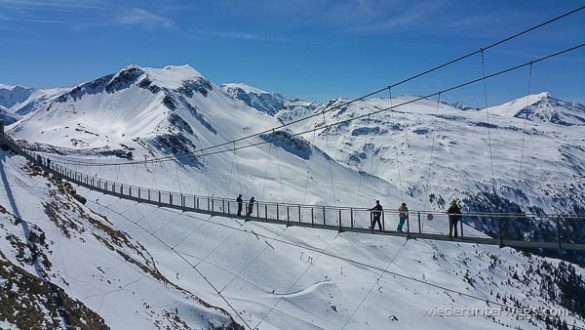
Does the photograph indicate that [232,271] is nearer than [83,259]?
No

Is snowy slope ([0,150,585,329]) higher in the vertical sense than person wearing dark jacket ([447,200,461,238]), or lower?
lower

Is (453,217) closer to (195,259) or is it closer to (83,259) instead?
(83,259)

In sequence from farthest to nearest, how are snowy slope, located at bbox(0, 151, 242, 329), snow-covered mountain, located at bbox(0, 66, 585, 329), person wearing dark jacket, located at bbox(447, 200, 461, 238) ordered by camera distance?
snow-covered mountain, located at bbox(0, 66, 585, 329) → person wearing dark jacket, located at bbox(447, 200, 461, 238) → snowy slope, located at bbox(0, 151, 242, 329)

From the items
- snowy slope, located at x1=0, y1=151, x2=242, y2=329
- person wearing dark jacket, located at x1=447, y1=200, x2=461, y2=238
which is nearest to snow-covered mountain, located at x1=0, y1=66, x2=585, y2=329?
snowy slope, located at x1=0, y1=151, x2=242, y2=329

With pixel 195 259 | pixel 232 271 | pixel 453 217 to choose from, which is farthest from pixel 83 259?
pixel 232 271

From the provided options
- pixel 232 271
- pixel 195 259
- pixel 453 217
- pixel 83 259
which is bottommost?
pixel 232 271

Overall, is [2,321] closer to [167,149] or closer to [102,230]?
[102,230]

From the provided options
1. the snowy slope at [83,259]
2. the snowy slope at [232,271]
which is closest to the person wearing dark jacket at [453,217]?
the snowy slope at [232,271]

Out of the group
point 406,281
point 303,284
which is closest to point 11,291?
point 303,284

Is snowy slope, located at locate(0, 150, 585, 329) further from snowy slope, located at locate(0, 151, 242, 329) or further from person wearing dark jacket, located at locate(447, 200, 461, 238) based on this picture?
person wearing dark jacket, located at locate(447, 200, 461, 238)

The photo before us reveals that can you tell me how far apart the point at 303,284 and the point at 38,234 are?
2549 inches

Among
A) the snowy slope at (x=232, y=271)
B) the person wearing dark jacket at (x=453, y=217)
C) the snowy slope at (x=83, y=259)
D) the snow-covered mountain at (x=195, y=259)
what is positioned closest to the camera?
the snowy slope at (x=83, y=259)

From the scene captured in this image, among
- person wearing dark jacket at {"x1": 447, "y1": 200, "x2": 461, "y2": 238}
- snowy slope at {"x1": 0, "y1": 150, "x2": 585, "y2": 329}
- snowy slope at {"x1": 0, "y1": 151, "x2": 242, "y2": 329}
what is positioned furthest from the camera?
snowy slope at {"x1": 0, "y1": 150, "x2": 585, "y2": 329}

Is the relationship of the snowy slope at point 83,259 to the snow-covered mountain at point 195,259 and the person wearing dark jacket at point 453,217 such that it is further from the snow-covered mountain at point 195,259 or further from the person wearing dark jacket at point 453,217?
the person wearing dark jacket at point 453,217
